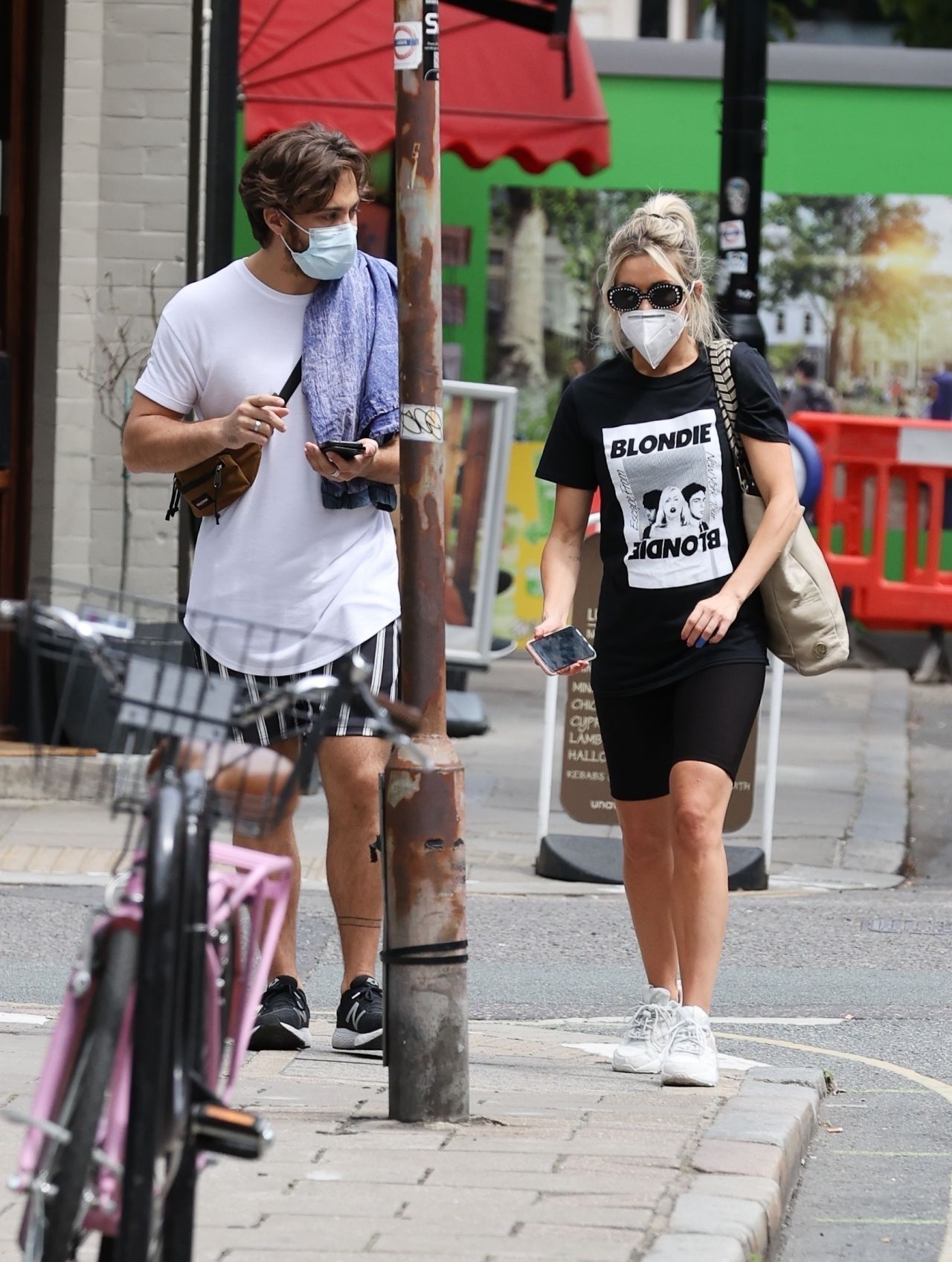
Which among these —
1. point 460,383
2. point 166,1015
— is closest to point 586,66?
point 460,383

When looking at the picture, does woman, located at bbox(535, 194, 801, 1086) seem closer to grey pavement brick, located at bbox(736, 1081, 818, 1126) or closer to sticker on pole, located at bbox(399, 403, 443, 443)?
grey pavement brick, located at bbox(736, 1081, 818, 1126)

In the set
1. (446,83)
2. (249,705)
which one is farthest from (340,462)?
(446,83)

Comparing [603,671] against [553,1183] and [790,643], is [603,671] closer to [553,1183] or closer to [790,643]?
[790,643]

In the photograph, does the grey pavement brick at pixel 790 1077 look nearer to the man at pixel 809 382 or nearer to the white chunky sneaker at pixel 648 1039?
the white chunky sneaker at pixel 648 1039

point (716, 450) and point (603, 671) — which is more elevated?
point (716, 450)

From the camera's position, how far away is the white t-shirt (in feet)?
16.5

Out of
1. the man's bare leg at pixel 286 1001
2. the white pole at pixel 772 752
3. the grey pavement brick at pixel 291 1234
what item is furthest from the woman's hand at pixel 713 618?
the white pole at pixel 772 752

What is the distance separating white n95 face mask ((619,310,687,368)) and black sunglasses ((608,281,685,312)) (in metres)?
0.02

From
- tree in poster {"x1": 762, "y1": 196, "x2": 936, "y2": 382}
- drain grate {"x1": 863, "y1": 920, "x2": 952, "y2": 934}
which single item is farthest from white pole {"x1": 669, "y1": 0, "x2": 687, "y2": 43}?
drain grate {"x1": 863, "y1": 920, "x2": 952, "y2": 934}

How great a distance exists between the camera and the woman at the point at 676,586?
4891 millimetres

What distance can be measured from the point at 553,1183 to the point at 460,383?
7.51 m

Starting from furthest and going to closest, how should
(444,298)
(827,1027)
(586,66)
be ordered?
(444,298)
(586,66)
(827,1027)

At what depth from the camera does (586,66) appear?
11984 millimetres

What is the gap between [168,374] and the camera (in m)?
5.04
